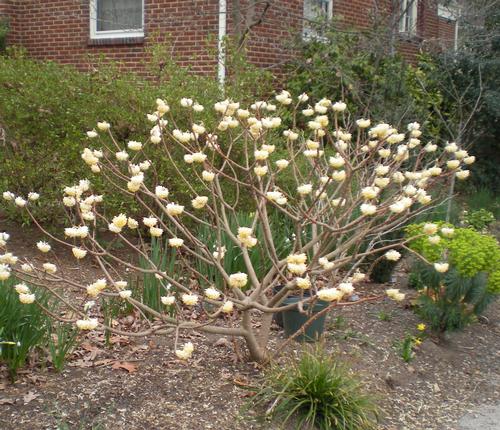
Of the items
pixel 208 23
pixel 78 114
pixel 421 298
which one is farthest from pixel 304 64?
pixel 421 298

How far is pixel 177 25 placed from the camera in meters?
10.6

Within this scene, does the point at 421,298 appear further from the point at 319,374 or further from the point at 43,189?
the point at 43,189

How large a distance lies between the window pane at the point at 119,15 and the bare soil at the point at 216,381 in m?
7.24

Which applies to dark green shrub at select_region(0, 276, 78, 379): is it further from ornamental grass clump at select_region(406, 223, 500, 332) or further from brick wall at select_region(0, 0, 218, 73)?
brick wall at select_region(0, 0, 218, 73)

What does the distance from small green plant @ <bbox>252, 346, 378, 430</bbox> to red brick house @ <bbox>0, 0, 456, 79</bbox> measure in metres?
5.94

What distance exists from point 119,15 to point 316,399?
908cm

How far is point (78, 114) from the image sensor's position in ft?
20.3

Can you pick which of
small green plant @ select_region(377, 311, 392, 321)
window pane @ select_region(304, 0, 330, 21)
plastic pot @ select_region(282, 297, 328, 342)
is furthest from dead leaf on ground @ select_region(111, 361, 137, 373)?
window pane @ select_region(304, 0, 330, 21)

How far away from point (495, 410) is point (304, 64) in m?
6.78

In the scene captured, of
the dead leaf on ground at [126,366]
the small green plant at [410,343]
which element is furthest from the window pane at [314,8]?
the dead leaf on ground at [126,366]

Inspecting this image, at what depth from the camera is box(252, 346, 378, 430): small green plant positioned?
3.66 metres

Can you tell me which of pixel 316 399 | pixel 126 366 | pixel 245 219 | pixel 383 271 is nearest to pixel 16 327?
pixel 126 366

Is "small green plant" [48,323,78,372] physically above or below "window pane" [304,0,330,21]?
below

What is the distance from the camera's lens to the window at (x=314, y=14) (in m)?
10.5
